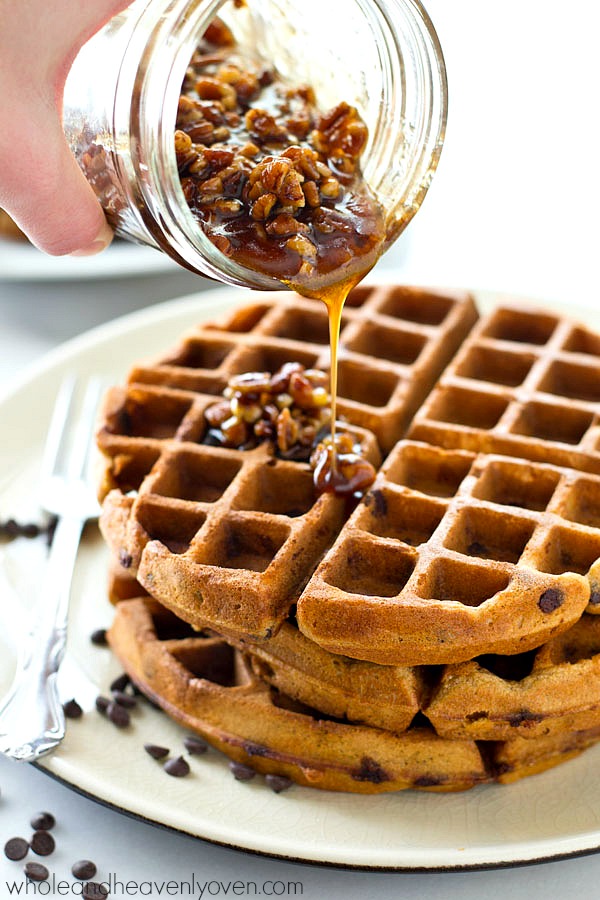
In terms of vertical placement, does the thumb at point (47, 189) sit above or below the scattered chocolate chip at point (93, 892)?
above

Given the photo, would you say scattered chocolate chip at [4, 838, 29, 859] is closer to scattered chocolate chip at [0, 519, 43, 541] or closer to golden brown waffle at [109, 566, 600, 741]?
golden brown waffle at [109, 566, 600, 741]

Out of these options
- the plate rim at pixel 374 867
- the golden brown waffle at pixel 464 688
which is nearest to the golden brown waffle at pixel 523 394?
the golden brown waffle at pixel 464 688

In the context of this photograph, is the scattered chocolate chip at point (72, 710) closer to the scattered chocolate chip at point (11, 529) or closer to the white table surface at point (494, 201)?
the white table surface at point (494, 201)


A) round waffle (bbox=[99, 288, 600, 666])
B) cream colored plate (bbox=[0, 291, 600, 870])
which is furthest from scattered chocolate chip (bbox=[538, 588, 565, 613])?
cream colored plate (bbox=[0, 291, 600, 870])

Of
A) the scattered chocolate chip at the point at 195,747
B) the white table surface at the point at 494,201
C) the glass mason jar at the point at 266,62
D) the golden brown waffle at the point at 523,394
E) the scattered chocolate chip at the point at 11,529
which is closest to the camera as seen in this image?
the glass mason jar at the point at 266,62

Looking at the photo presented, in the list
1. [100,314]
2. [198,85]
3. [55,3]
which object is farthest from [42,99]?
[100,314]

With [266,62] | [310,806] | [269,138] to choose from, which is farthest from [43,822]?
[266,62]

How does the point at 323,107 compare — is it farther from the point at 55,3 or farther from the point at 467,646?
the point at 467,646
